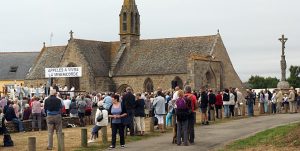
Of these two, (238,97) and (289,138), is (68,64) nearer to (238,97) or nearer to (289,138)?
(238,97)

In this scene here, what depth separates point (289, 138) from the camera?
58.1 feet

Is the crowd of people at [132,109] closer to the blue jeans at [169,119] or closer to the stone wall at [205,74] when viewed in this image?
the blue jeans at [169,119]

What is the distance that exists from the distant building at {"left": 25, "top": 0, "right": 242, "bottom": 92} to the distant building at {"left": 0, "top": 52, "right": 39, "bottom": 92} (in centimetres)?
1569

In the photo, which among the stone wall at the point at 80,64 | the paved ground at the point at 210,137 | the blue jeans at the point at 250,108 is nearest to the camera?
the paved ground at the point at 210,137

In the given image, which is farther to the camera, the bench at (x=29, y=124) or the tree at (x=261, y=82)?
the tree at (x=261, y=82)

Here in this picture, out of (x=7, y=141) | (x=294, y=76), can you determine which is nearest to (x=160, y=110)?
(x=7, y=141)

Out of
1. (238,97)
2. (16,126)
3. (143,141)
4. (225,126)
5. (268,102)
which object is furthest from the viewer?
(268,102)

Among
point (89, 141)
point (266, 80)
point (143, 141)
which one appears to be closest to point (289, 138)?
point (143, 141)

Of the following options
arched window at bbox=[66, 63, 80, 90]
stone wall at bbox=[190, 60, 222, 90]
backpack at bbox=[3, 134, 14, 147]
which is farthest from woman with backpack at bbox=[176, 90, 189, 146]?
arched window at bbox=[66, 63, 80, 90]

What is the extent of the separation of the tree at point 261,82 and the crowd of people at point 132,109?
287ft

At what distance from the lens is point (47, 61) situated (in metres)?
70.8

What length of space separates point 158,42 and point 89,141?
44049 millimetres

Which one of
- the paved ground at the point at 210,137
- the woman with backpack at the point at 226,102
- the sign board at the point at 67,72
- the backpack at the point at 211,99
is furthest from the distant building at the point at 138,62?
the paved ground at the point at 210,137

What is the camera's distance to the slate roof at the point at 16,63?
86188 mm
